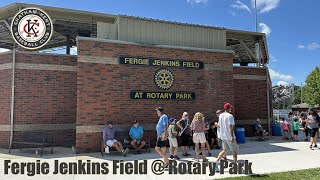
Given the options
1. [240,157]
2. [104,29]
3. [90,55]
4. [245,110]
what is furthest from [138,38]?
[245,110]

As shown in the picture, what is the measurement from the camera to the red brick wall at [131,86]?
10602 millimetres

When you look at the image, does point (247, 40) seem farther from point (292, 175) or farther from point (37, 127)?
point (37, 127)

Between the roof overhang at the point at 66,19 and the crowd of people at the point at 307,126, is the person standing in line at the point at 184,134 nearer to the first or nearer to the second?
→ the crowd of people at the point at 307,126

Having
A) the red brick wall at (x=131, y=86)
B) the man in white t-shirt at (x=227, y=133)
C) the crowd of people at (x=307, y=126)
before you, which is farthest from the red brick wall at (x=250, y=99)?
the man in white t-shirt at (x=227, y=133)

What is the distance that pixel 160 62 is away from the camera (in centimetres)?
1192

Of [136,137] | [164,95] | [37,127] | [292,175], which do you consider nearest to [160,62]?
[164,95]

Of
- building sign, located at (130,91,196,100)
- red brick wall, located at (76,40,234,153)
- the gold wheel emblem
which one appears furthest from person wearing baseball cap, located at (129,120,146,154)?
the gold wheel emblem

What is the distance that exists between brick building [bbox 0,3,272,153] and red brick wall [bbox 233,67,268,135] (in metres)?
2.55

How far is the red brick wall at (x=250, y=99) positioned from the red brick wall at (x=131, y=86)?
2.51 meters

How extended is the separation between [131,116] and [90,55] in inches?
114

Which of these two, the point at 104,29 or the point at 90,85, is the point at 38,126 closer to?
the point at 90,85

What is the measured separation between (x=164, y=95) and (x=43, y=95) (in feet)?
A: 17.2

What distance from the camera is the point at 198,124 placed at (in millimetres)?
8672

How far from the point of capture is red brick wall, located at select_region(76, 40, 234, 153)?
Result: 10.6 m
